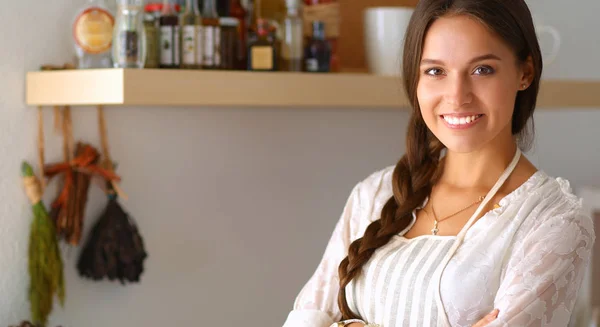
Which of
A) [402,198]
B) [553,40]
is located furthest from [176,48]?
[553,40]

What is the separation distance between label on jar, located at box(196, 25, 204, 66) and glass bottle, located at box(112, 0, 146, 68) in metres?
0.11

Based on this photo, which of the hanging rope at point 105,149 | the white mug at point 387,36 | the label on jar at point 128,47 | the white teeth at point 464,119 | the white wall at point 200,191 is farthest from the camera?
the white mug at point 387,36

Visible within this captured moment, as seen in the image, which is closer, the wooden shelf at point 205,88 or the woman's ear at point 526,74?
the woman's ear at point 526,74

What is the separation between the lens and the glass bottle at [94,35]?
1.63 m

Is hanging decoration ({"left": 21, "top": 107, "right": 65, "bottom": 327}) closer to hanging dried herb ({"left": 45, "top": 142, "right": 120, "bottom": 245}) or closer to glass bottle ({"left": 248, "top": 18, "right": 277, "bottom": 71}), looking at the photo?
hanging dried herb ({"left": 45, "top": 142, "right": 120, "bottom": 245})

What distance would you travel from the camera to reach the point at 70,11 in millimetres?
1731

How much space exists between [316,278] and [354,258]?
12 centimetres

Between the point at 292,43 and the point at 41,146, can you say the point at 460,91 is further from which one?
the point at 41,146

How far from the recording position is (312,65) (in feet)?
6.03

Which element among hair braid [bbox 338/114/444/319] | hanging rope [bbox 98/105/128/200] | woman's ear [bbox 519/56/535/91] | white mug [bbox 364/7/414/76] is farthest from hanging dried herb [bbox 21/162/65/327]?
woman's ear [bbox 519/56/535/91]

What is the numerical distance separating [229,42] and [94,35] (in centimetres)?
26

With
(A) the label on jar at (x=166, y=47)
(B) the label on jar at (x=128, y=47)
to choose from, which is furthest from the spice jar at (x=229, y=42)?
(B) the label on jar at (x=128, y=47)

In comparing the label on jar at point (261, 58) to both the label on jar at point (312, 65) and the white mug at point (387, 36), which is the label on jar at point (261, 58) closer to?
the label on jar at point (312, 65)

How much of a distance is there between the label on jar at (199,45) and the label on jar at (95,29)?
6.3 inches
